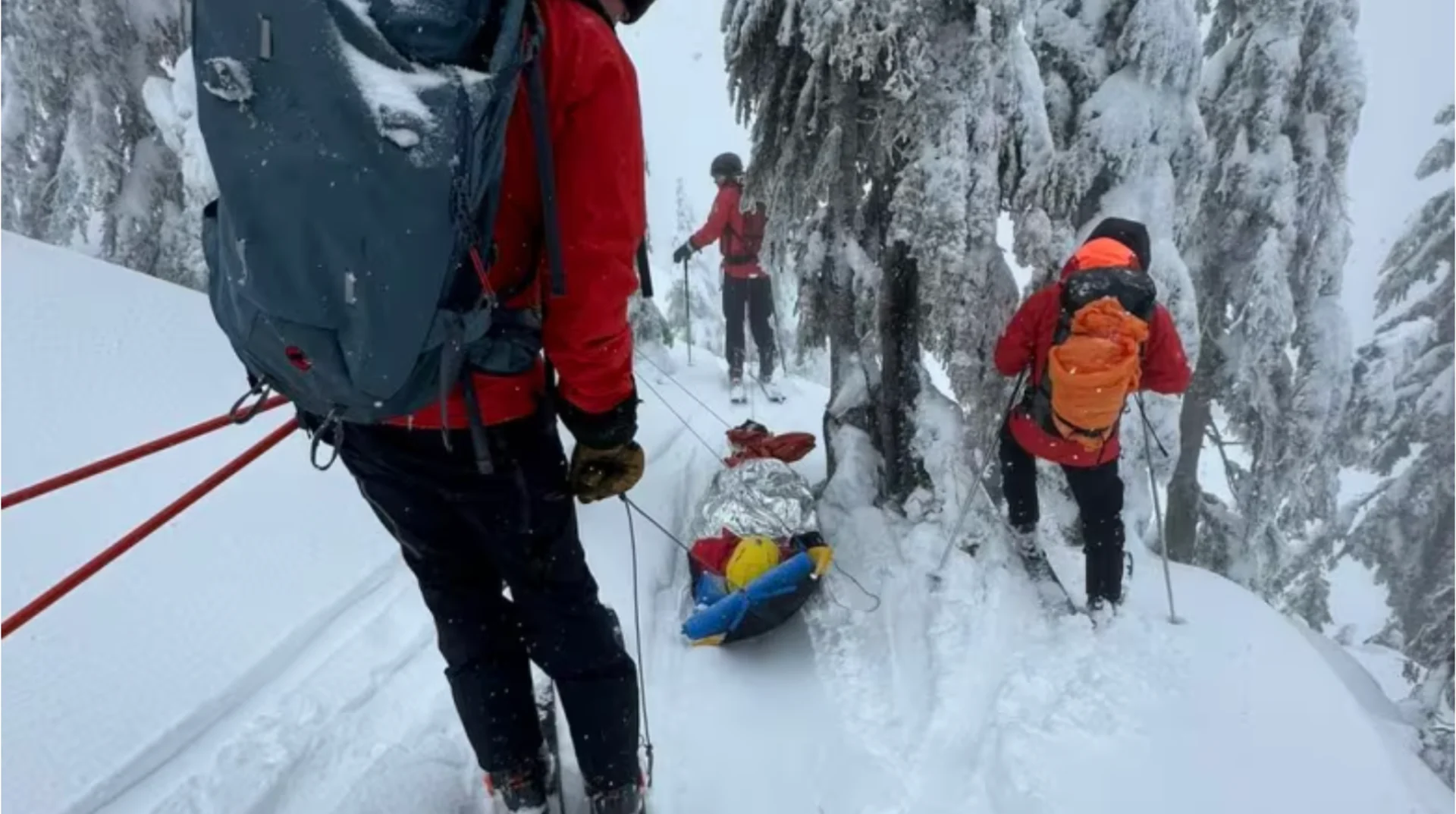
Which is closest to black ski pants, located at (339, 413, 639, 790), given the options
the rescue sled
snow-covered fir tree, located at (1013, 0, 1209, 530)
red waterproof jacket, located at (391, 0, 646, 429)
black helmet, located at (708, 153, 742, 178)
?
red waterproof jacket, located at (391, 0, 646, 429)

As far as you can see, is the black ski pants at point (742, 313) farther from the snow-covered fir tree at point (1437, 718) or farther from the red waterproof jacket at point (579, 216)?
the red waterproof jacket at point (579, 216)

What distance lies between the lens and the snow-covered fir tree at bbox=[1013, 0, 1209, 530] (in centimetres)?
677

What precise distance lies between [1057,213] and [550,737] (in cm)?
552

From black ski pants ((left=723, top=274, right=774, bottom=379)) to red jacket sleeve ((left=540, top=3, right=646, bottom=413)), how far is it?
719 cm

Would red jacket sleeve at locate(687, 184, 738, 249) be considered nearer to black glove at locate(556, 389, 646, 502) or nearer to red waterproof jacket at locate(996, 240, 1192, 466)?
red waterproof jacket at locate(996, 240, 1192, 466)

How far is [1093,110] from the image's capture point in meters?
7.07

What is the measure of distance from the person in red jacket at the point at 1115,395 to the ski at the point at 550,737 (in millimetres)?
2858

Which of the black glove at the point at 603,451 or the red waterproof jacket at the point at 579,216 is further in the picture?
the black glove at the point at 603,451

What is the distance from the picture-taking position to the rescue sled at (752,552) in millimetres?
3826

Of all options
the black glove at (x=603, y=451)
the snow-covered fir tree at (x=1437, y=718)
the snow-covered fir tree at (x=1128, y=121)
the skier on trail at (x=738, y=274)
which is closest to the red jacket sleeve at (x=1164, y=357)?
the snow-covered fir tree at (x=1128, y=121)

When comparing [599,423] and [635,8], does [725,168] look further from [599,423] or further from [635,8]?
[599,423]

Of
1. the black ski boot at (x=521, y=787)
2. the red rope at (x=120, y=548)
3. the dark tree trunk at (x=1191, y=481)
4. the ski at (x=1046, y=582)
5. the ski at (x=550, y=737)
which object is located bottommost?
the dark tree trunk at (x=1191, y=481)

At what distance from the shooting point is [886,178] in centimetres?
490

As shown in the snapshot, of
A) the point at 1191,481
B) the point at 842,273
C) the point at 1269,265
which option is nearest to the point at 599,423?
the point at 842,273
